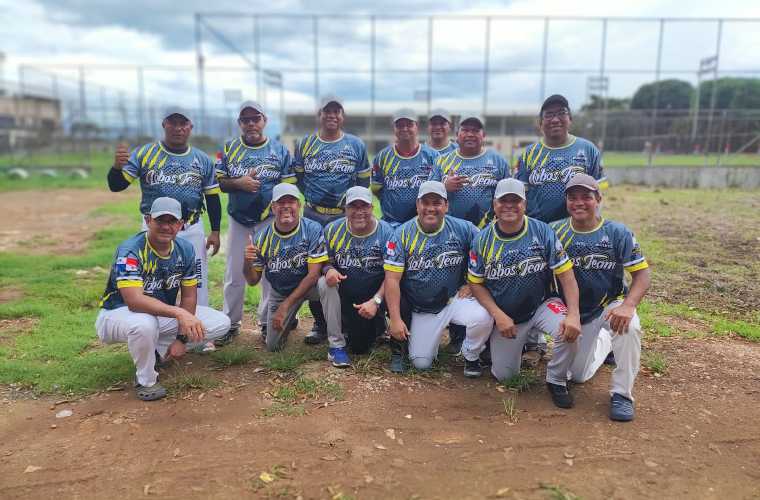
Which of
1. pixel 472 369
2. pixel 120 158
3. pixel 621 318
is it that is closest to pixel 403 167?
pixel 472 369

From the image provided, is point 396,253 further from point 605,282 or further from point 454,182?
point 605,282

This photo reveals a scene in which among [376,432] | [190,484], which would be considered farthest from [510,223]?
[190,484]

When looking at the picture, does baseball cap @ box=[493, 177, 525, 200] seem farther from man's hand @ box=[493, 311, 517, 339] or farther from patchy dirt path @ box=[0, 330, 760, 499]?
patchy dirt path @ box=[0, 330, 760, 499]

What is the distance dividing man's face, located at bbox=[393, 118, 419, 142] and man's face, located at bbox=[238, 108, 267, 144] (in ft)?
4.43

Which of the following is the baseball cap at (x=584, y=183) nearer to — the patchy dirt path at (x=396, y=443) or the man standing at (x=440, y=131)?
the patchy dirt path at (x=396, y=443)

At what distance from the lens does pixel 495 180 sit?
511 centimetres

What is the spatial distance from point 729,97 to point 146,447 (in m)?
29.6

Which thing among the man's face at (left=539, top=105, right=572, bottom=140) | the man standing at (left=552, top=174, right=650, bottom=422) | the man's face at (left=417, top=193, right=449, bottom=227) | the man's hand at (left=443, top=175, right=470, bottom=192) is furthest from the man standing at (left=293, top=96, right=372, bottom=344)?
the man standing at (left=552, top=174, right=650, bottom=422)

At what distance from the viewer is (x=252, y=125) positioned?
5.30 m

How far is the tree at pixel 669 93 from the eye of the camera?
78.6 feet

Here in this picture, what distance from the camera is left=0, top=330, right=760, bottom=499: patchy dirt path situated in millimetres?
3000

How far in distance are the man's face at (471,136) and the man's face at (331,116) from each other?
123 centimetres

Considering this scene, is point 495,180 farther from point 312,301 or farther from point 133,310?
point 133,310

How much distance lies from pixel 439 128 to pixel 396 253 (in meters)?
1.92
